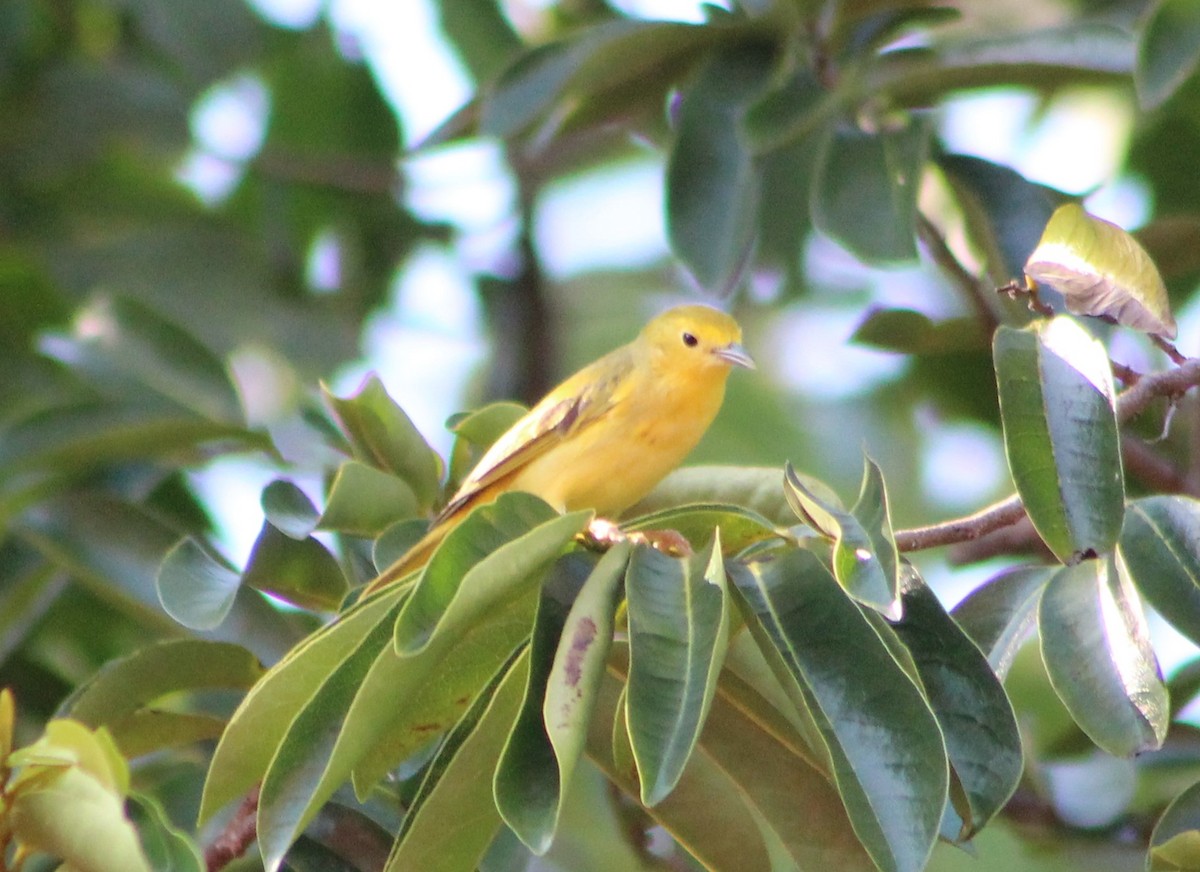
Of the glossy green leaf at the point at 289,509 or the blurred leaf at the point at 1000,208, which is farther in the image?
the blurred leaf at the point at 1000,208

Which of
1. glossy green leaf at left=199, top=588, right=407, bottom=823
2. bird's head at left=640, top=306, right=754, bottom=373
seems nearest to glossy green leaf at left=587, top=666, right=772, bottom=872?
glossy green leaf at left=199, top=588, right=407, bottom=823

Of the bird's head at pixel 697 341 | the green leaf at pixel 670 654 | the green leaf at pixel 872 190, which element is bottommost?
the bird's head at pixel 697 341

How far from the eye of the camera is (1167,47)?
3.34m

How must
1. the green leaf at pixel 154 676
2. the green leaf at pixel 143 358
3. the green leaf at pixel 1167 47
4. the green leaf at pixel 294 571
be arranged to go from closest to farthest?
the green leaf at pixel 154 676 → the green leaf at pixel 294 571 → the green leaf at pixel 1167 47 → the green leaf at pixel 143 358

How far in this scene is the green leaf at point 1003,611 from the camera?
2457 mm

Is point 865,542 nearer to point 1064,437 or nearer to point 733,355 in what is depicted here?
point 1064,437

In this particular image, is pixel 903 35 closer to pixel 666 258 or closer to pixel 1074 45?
pixel 1074 45

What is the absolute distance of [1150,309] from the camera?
2.32 metres

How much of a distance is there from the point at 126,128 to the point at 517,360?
166cm

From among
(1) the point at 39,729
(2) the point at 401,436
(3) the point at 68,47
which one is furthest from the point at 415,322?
(2) the point at 401,436

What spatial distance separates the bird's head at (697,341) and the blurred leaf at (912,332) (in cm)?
71

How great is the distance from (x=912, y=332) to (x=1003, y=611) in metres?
1.04

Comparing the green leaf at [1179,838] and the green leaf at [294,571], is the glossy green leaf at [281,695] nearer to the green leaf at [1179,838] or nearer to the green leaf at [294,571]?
the green leaf at [294,571]

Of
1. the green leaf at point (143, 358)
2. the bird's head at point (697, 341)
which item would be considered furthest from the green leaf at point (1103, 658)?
the green leaf at point (143, 358)
